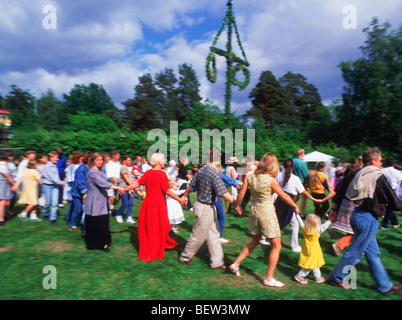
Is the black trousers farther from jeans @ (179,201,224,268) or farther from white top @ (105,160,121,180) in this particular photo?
white top @ (105,160,121,180)

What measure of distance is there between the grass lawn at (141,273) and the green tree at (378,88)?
27650 millimetres

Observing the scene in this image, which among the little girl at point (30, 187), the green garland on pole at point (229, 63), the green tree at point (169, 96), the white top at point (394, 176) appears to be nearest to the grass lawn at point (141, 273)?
the little girl at point (30, 187)

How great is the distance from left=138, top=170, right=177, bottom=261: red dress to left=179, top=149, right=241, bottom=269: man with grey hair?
607 millimetres

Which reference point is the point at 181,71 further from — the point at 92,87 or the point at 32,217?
the point at 32,217

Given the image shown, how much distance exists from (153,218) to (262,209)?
6.87ft

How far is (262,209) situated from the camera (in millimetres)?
4172

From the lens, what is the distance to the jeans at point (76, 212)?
6512 millimetres

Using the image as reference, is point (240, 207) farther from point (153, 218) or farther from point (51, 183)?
point (51, 183)

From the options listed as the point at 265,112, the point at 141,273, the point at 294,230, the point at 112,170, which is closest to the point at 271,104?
the point at 265,112

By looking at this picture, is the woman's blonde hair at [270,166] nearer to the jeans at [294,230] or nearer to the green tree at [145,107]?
the jeans at [294,230]

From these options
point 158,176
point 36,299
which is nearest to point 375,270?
point 158,176

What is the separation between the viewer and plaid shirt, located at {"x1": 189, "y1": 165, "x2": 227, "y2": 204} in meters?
4.67

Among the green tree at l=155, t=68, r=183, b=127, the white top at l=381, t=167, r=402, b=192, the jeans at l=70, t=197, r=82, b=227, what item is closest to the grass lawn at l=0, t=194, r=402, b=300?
the jeans at l=70, t=197, r=82, b=227
